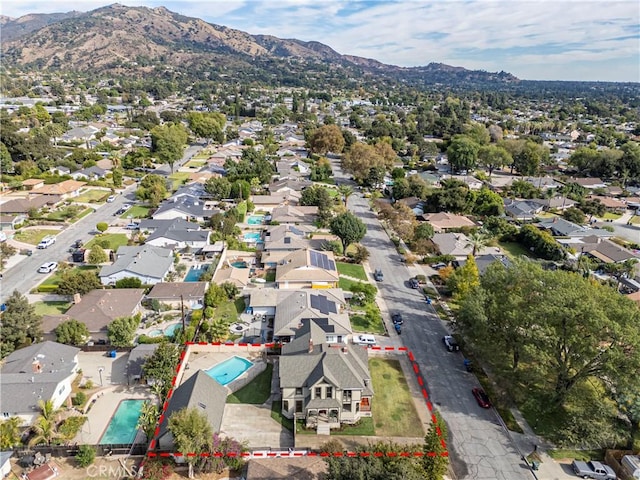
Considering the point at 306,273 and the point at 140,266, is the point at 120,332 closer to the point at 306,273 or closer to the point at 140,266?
the point at 140,266

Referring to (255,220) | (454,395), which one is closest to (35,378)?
(454,395)

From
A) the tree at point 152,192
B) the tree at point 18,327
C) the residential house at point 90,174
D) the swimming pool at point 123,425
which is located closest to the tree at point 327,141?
the tree at point 152,192

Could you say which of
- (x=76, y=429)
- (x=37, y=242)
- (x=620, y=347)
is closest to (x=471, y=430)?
(x=620, y=347)

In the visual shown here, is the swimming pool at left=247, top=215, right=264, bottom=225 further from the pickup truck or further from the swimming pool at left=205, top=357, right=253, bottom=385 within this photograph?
the pickup truck

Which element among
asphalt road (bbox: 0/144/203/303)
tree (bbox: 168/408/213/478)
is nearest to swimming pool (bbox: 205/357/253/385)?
tree (bbox: 168/408/213/478)

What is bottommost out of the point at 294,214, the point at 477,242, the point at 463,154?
the point at 294,214

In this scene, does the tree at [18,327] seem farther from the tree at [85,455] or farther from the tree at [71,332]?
the tree at [85,455]
